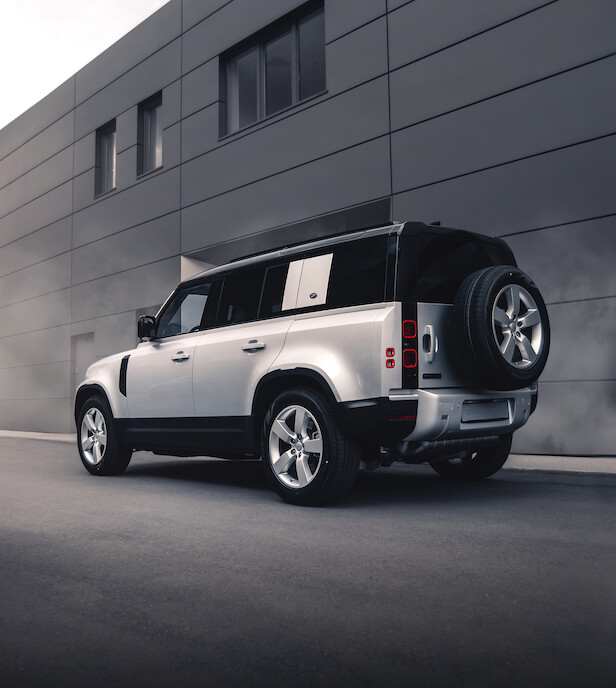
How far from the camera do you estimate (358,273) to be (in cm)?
533

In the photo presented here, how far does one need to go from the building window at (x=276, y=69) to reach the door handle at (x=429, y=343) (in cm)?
808

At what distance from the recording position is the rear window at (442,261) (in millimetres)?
5148

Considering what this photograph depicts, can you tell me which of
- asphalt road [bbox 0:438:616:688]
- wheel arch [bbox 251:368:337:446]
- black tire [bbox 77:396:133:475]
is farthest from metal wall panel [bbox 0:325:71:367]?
wheel arch [bbox 251:368:337:446]

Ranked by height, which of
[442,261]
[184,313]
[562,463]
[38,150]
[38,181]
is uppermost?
[38,150]

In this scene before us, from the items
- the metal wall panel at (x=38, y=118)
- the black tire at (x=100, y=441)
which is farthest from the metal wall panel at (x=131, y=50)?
the black tire at (x=100, y=441)

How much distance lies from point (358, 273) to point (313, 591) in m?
2.72

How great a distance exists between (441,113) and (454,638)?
878 cm

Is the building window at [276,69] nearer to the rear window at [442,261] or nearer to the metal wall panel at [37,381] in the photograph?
the rear window at [442,261]

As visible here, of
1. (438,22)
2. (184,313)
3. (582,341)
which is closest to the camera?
(184,313)

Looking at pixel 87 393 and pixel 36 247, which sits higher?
pixel 36 247

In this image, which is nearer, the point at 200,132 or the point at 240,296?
the point at 240,296

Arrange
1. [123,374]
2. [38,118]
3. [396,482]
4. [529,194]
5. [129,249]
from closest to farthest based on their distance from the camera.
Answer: [396,482] → [123,374] → [529,194] → [129,249] → [38,118]

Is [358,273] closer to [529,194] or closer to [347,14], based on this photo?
[529,194]

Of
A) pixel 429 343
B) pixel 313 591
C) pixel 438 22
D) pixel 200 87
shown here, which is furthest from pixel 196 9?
pixel 313 591
